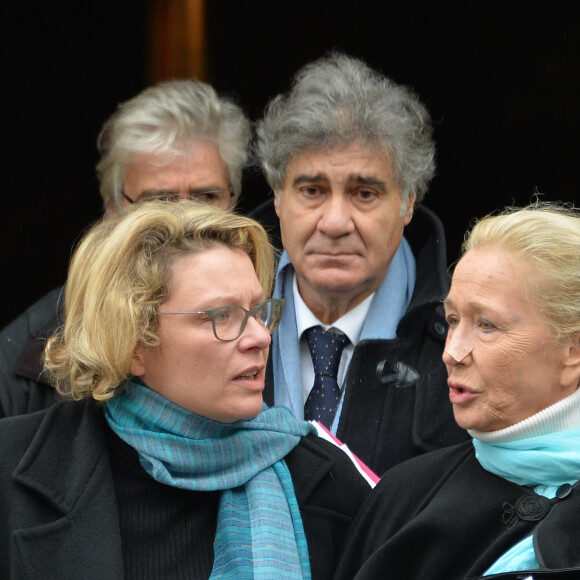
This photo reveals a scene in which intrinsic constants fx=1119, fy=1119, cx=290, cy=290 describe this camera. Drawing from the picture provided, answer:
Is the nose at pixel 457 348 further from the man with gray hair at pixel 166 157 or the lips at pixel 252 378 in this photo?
the man with gray hair at pixel 166 157

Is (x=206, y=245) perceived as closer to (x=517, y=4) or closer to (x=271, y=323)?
(x=271, y=323)

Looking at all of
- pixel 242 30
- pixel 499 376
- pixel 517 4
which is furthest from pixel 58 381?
pixel 517 4

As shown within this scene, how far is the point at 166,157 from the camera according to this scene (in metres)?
4.00

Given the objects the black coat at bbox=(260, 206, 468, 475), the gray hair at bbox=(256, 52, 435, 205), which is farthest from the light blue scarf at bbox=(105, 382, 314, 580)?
the gray hair at bbox=(256, 52, 435, 205)

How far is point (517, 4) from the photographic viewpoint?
5.07m

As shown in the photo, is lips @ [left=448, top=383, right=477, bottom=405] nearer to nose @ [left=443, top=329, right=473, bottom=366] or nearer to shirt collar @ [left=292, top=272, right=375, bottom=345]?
A: nose @ [left=443, top=329, right=473, bottom=366]

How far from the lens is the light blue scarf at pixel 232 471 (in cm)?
A: 279

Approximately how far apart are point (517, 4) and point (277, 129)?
1.81 m

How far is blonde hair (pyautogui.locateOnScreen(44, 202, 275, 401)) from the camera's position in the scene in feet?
9.34

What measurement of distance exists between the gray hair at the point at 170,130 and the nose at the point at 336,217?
1.91 ft

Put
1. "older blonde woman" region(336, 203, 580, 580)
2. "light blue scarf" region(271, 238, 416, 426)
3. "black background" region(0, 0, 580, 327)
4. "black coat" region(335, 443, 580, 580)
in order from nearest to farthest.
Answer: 1. "black coat" region(335, 443, 580, 580)
2. "older blonde woman" region(336, 203, 580, 580)
3. "light blue scarf" region(271, 238, 416, 426)
4. "black background" region(0, 0, 580, 327)

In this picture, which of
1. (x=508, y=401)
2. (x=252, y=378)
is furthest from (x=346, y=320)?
(x=508, y=401)

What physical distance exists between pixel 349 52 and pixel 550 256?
2.85m

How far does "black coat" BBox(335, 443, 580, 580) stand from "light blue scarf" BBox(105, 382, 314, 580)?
186 mm
